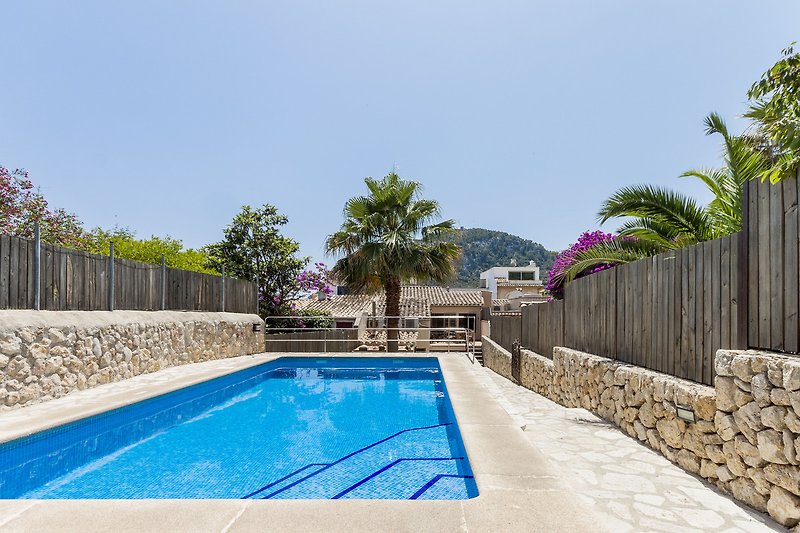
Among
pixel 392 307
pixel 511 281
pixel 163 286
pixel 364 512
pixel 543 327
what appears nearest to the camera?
pixel 364 512

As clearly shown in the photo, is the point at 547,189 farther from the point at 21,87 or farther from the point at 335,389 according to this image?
the point at 21,87

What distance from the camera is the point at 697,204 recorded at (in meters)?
6.17

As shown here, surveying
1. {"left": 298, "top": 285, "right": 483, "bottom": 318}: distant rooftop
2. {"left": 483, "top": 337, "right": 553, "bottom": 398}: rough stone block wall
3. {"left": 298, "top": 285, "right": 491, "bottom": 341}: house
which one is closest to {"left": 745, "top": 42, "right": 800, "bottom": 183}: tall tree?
{"left": 483, "top": 337, "right": 553, "bottom": 398}: rough stone block wall

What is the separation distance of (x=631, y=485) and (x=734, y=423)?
0.85m

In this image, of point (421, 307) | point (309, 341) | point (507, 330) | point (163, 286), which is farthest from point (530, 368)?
point (421, 307)

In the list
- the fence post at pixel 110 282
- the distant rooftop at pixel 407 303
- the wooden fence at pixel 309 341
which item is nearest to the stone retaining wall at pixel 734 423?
the fence post at pixel 110 282

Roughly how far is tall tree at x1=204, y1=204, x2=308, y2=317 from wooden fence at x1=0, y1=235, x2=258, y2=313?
12.2 ft

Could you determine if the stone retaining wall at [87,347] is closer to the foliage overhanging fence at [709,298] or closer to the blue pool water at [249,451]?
the blue pool water at [249,451]

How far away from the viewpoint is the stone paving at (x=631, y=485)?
2.63m

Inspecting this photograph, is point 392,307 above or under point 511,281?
under

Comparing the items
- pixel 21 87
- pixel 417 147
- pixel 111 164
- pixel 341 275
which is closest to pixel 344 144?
pixel 417 147

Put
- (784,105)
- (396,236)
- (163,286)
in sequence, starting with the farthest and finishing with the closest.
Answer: (396,236), (163,286), (784,105)

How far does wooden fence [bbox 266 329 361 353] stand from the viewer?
565 inches

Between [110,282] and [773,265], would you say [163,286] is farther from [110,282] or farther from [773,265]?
[773,265]
